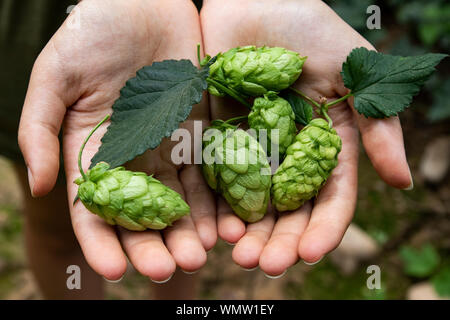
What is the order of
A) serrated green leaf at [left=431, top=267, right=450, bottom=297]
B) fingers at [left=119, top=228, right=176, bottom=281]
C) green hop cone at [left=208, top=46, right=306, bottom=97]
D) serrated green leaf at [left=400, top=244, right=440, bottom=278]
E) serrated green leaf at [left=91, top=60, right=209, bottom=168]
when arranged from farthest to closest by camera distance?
serrated green leaf at [left=400, top=244, right=440, bottom=278]
serrated green leaf at [left=431, top=267, right=450, bottom=297]
green hop cone at [left=208, top=46, right=306, bottom=97]
serrated green leaf at [left=91, top=60, right=209, bottom=168]
fingers at [left=119, top=228, right=176, bottom=281]

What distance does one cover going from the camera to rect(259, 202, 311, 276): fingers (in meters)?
1.17

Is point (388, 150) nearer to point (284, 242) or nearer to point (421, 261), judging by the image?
point (284, 242)

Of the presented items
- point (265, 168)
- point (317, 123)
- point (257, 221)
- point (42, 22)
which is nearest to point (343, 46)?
point (317, 123)

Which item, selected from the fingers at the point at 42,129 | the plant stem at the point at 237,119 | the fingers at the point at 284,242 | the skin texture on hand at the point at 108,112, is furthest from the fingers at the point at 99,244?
the plant stem at the point at 237,119

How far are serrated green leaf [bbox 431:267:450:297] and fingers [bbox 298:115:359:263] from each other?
96 centimetres

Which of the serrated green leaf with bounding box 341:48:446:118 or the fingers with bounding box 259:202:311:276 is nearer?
the fingers with bounding box 259:202:311:276

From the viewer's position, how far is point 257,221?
135cm

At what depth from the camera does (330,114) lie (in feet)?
4.96

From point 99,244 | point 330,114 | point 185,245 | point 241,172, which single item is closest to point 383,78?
point 330,114

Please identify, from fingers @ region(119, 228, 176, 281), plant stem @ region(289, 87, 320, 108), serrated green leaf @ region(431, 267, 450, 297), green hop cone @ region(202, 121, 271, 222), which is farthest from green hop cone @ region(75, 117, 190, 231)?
serrated green leaf @ region(431, 267, 450, 297)

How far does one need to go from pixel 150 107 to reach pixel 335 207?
0.57 m

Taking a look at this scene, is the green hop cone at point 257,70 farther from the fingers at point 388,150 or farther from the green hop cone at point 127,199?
the green hop cone at point 127,199

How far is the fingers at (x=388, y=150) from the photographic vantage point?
1.33 m

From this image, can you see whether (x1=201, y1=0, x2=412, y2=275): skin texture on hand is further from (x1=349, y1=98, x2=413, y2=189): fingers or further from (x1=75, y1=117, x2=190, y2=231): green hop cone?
(x1=75, y1=117, x2=190, y2=231): green hop cone
